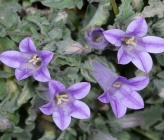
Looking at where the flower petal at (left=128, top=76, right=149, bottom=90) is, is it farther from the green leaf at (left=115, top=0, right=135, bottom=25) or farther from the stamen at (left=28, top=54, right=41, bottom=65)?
the stamen at (left=28, top=54, right=41, bottom=65)

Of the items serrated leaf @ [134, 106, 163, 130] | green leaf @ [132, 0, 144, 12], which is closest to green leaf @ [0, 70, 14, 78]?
green leaf @ [132, 0, 144, 12]

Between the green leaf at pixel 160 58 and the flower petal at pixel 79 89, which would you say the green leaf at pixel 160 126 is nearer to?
the green leaf at pixel 160 58

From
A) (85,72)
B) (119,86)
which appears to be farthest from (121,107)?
(85,72)

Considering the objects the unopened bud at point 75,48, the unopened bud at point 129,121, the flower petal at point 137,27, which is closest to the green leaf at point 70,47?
the unopened bud at point 75,48

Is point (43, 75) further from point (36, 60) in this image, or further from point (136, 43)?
point (136, 43)

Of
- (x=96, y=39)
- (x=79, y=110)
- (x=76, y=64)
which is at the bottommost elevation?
(x=79, y=110)

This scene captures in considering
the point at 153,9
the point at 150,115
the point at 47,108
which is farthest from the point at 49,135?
the point at 153,9

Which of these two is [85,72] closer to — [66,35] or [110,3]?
[66,35]
